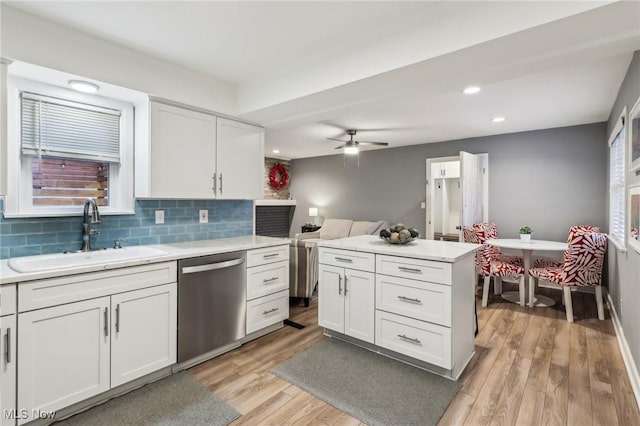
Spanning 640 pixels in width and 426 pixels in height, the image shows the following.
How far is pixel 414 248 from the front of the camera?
2.50m

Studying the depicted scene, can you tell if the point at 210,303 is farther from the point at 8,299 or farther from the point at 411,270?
the point at 411,270

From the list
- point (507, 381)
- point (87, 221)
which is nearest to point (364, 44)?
point (87, 221)

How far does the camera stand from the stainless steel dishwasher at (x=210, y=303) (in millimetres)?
2307

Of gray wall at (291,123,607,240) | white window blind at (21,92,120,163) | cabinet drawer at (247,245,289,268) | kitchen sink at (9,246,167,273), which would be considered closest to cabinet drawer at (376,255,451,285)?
cabinet drawer at (247,245,289,268)

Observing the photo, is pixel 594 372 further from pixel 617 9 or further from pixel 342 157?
pixel 342 157

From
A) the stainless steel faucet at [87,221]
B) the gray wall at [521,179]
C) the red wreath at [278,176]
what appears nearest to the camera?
the stainless steel faucet at [87,221]

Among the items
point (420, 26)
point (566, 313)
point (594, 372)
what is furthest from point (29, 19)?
point (566, 313)

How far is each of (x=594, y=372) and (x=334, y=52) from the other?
308 centimetres

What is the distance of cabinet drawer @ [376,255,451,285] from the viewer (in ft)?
7.04

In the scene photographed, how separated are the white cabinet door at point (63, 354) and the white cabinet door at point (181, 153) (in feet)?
3.35

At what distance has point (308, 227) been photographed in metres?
7.65

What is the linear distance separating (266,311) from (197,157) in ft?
5.07

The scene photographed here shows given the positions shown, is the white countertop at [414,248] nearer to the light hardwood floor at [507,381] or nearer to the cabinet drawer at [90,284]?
the light hardwood floor at [507,381]

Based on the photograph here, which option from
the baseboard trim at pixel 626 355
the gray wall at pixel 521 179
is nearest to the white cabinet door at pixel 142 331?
the baseboard trim at pixel 626 355
